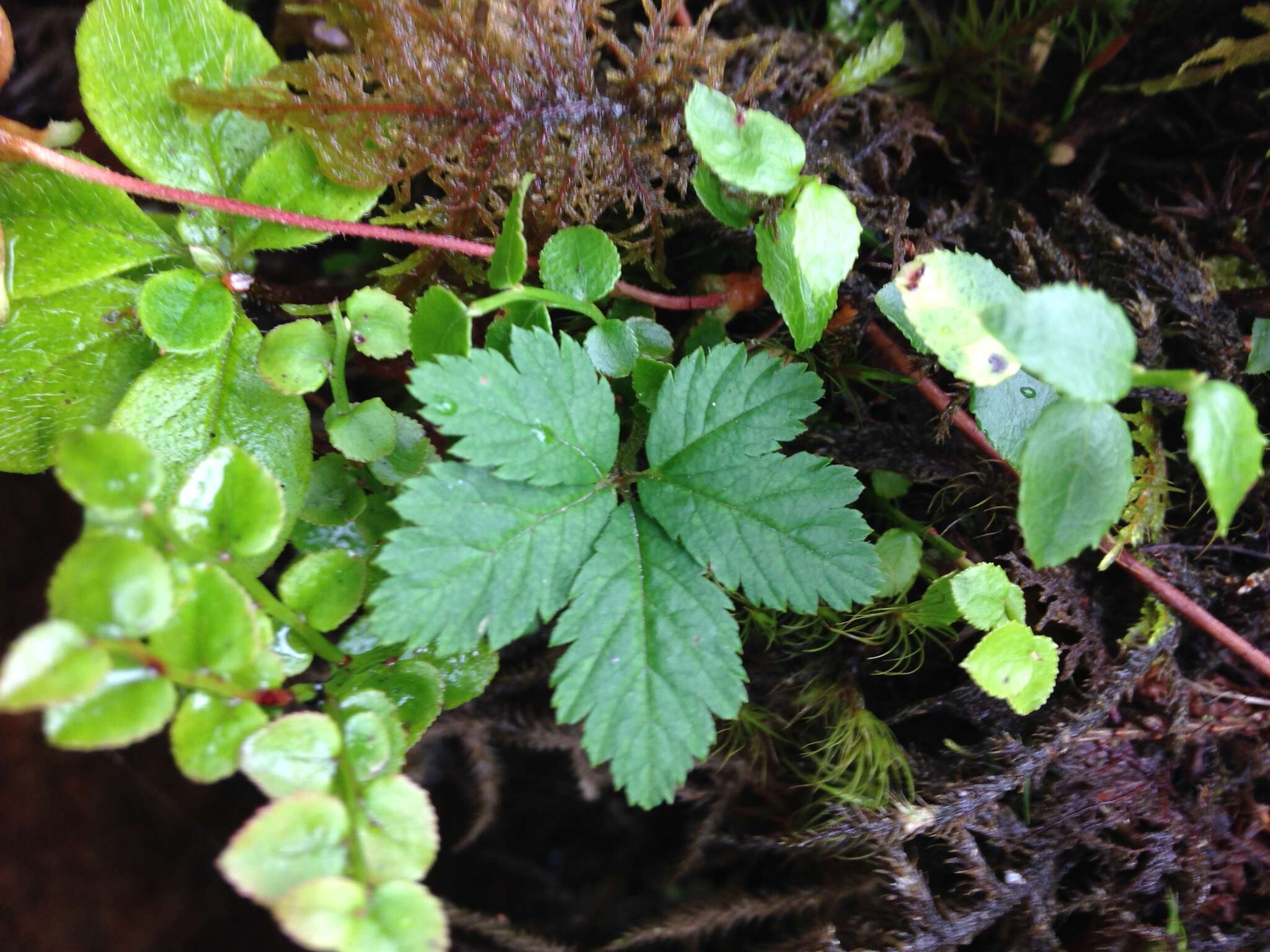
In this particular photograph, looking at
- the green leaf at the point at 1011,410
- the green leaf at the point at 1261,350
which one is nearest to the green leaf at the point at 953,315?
the green leaf at the point at 1011,410

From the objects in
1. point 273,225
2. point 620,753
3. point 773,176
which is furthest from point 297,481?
point 773,176

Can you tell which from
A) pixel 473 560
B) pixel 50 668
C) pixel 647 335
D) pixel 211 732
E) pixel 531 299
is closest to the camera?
pixel 50 668

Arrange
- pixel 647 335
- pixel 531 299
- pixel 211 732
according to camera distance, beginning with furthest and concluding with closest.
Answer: pixel 647 335 < pixel 531 299 < pixel 211 732

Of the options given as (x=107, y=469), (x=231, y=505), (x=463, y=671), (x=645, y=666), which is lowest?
(x=463, y=671)

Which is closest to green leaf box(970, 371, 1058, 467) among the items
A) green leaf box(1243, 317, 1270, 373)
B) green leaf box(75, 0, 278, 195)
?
green leaf box(1243, 317, 1270, 373)

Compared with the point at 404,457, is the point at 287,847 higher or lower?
lower

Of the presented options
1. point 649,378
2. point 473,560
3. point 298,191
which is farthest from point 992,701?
point 298,191

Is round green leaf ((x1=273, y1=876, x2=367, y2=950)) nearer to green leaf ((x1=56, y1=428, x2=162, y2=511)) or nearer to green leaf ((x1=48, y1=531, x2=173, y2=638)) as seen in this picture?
green leaf ((x1=48, y1=531, x2=173, y2=638))

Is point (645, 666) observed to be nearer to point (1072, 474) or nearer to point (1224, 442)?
point (1072, 474)
